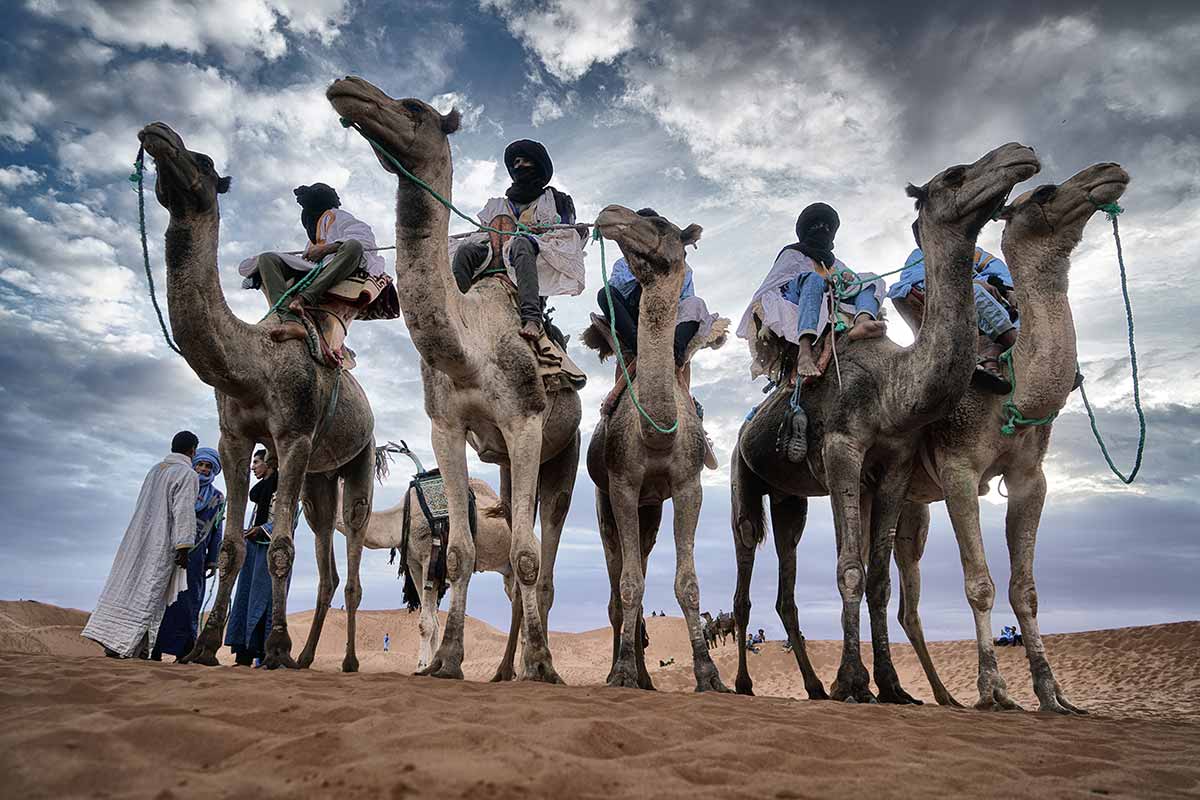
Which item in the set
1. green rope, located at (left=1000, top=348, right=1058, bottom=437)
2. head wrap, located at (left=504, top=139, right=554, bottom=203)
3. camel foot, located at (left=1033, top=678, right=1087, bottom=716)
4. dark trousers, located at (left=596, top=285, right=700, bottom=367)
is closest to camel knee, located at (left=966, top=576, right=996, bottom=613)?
camel foot, located at (left=1033, top=678, right=1087, bottom=716)

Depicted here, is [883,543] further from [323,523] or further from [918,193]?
[323,523]

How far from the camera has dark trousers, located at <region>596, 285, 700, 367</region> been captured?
7.58 m

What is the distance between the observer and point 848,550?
635 centimetres

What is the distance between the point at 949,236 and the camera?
6.00 metres

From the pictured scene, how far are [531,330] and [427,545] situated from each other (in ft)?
28.1

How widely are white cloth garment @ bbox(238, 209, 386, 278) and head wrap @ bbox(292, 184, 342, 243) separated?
34 centimetres

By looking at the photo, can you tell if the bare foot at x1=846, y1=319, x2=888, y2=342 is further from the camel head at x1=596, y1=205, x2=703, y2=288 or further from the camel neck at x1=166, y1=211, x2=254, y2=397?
the camel neck at x1=166, y1=211, x2=254, y2=397

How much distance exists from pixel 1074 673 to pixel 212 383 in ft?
46.5

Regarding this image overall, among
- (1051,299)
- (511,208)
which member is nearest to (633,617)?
(511,208)

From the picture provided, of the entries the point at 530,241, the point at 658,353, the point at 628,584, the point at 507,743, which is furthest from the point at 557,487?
the point at 507,743

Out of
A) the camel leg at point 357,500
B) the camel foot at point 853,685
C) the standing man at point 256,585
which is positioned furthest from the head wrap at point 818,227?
the standing man at point 256,585

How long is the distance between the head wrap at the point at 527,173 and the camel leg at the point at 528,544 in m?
2.43

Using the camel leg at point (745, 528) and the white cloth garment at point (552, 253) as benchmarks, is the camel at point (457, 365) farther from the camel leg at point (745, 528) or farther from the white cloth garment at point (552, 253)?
the camel leg at point (745, 528)

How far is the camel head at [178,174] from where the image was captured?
18.8 feet
